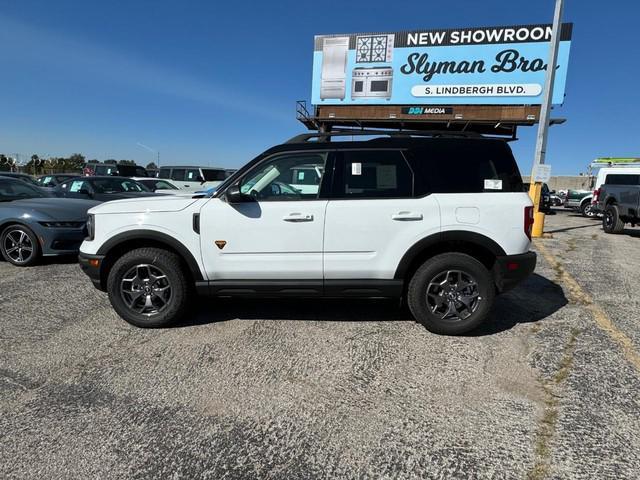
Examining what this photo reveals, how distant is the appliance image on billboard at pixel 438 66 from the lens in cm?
2116

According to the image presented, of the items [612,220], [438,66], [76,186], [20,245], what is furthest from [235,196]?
[438,66]

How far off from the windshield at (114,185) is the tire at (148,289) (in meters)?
7.17

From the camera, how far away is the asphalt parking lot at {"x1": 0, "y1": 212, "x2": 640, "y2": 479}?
215 cm

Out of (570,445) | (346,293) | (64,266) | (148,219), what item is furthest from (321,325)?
(64,266)

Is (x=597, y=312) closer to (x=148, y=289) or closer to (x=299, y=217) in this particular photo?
(x=299, y=217)

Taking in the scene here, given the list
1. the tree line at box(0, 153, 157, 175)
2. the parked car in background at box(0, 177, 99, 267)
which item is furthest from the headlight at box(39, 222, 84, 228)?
the tree line at box(0, 153, 157, 175)

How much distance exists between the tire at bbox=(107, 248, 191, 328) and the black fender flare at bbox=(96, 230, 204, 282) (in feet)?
0.40

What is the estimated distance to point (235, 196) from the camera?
11.8 feet

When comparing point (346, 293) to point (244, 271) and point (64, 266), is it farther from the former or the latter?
point (64, 266)

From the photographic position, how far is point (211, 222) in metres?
3.71

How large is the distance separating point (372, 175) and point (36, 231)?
18.3 feet

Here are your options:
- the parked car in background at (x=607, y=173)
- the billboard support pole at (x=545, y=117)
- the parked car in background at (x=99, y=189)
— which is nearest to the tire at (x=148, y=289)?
the parked car in background at (x=99, y=189)

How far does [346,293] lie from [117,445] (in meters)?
2.18

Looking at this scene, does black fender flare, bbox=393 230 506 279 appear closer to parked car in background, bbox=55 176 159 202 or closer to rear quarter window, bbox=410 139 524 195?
rear quarter window, bbox=410 139 524 195
